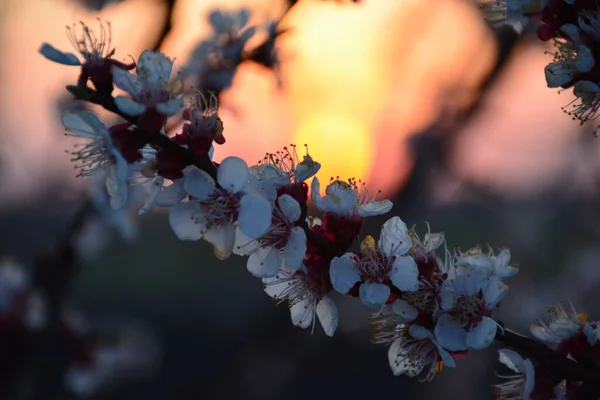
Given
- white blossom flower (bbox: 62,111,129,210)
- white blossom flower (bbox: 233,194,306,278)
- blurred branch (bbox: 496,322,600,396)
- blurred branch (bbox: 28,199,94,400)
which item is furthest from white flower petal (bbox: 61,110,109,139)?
blurred branch (bbox: 28,199,94,400)

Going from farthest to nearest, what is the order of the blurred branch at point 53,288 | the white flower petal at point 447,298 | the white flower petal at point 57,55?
the blurred branch at point 53,288 < the white flower petal at point 447,298 < the white flower petal at point 57,55

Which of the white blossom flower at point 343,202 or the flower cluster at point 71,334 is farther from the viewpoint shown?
the flower cluster at point 71,334

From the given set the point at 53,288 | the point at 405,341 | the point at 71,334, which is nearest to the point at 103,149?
the point at 405,341

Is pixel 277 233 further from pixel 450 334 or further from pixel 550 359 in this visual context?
pixel 550 359

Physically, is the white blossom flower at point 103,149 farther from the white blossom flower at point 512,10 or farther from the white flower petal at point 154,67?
the white blossom flower at point 512,10

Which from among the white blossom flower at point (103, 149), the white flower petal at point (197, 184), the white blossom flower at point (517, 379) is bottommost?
the white blossom flower at point (517, 379)

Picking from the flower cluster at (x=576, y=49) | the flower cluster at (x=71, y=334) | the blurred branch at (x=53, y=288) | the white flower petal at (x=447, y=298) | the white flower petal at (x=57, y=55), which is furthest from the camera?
the flower cluster at (x=71, y=334)

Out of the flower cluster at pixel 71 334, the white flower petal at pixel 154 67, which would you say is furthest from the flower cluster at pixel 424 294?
the flower cluster at pixel 71 334

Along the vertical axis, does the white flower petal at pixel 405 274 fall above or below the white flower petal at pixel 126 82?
below
